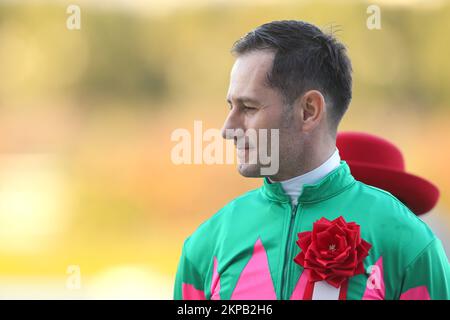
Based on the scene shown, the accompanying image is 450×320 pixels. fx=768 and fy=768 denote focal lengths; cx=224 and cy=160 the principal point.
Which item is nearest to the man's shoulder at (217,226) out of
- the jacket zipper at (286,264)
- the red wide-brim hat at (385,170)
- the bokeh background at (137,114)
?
the jacket zipper at (286,264)

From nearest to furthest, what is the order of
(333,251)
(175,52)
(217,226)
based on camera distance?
(333,251) < (217,226) < (175,52)

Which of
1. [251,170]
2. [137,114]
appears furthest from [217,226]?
[137,114]

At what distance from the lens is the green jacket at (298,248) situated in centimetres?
133

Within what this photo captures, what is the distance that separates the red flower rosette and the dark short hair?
24cm

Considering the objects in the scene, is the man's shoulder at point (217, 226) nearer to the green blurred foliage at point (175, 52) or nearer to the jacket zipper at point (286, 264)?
the jacket zipper at point (286, 264)

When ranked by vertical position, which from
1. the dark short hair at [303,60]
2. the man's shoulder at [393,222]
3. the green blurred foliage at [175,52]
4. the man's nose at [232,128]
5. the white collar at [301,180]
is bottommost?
the man's shoulder at [393,222]

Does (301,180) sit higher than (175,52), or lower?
lower

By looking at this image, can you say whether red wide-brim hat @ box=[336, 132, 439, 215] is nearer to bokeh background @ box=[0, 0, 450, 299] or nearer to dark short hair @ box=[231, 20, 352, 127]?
dark short hair @ box=[231, 20, 352, 127]

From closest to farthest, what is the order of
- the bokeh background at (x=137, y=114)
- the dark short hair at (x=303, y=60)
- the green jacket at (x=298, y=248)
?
the green jacket at (x=298, y=248), the dark short hair at (x=303, y=60), the bokeh background at (x=137, y=114)

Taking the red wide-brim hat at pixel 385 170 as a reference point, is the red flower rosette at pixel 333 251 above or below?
below

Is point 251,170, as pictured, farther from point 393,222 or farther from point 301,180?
point 393,222

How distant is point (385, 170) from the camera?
1862 mm

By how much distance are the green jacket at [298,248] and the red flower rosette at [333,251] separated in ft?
0.05

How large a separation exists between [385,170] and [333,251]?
1.79ft
